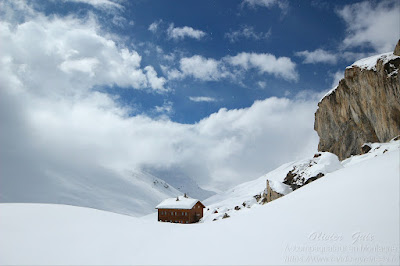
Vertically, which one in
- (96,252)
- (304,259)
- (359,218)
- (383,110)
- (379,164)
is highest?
(383,110)

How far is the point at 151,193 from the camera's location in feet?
477

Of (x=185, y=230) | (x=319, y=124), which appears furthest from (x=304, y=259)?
(x=319, y=124)

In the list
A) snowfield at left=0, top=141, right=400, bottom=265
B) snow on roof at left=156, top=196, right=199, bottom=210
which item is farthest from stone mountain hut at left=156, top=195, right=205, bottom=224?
snowfield at left=0, top=141, right=400, bottom=265

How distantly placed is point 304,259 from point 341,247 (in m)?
0.80

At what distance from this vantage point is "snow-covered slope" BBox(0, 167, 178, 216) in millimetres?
93812

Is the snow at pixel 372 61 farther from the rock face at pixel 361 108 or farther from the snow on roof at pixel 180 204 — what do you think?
the snow on roof at pixel 180 204

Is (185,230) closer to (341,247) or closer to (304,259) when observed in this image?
(304,259)

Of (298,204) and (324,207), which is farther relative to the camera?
(298,204)

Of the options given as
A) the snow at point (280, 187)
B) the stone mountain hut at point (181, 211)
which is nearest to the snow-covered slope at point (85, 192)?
the stone mountain hut at point (181, 211)

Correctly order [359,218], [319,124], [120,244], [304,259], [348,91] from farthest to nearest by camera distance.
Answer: [319,124] < [348,91] < [120,244] < [359,218] < [304,259]

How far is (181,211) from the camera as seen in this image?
50812mm

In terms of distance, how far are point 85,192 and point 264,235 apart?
387 feet

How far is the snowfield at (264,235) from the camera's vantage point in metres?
4.96

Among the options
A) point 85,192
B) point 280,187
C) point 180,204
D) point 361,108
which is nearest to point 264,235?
point 280,187
